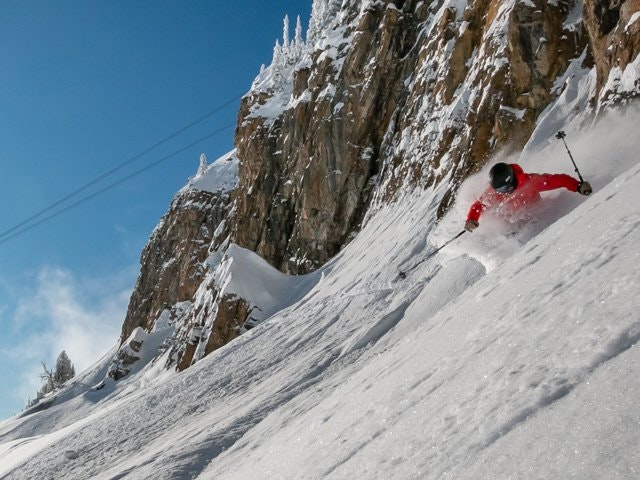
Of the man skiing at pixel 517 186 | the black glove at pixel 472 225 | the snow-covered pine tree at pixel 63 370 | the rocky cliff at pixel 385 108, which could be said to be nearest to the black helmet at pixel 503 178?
the man skiing at pixel 517 186

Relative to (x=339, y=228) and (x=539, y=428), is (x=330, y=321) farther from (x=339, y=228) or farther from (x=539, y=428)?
(x=339, y=228)

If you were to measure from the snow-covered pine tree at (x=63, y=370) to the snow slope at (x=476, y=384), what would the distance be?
76.6m

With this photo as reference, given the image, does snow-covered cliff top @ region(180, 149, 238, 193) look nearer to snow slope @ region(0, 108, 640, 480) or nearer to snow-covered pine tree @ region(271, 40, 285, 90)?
snow-covered pine tree @ region(271, 40, 285, 90)

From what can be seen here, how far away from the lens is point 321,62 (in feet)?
146

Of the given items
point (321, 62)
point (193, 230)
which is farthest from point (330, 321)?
point (193, 230)

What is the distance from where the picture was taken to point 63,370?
82062mm

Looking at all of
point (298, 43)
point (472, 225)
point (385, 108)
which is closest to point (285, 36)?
point (298, 43)

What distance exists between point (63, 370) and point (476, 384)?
298 ft

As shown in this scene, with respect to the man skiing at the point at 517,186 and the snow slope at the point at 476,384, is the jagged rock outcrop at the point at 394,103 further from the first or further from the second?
the snow slope at the point at 476,384

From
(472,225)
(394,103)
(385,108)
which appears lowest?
(472,225)

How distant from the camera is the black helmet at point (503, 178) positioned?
9.40 metres

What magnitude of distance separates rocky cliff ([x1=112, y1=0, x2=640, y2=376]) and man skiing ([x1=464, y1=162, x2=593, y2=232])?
4762mm

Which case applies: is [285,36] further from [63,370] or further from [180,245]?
[63,370]

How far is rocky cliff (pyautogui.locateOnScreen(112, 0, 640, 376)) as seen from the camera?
721 inches
